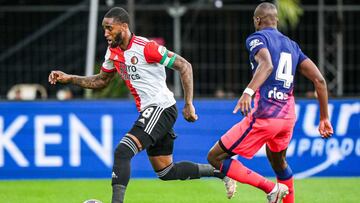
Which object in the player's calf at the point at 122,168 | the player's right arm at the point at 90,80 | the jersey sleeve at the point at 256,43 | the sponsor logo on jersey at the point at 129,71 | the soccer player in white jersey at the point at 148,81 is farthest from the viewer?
the player's right arm at the point at 90,80

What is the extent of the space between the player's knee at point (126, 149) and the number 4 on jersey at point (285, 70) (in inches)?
64.4

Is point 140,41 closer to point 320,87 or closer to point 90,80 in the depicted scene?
point 90,80

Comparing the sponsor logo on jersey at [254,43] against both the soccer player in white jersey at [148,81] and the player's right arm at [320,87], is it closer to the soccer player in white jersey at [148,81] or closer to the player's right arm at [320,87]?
the player's right arm at [320,87]

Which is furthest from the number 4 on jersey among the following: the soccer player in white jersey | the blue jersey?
the soccer player in white jersey

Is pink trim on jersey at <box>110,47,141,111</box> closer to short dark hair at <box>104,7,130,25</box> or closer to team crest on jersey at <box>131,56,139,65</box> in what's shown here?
team crest on jersey at <box>131,56,139,65</box>

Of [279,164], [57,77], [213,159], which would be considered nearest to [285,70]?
[279,164]

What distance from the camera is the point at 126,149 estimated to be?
934 cm

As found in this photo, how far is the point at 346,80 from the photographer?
21.5 meters

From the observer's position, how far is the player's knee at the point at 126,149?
9289mm

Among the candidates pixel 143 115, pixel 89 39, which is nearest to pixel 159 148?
pixel 143 115

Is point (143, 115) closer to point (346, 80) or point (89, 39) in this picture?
point (89, 39)

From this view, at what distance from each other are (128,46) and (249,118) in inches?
60.8

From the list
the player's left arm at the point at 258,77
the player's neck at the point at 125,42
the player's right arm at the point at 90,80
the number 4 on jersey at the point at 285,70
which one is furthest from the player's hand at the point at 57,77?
the number 4 on jersey at the point at 285,70

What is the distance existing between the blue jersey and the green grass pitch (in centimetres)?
222
